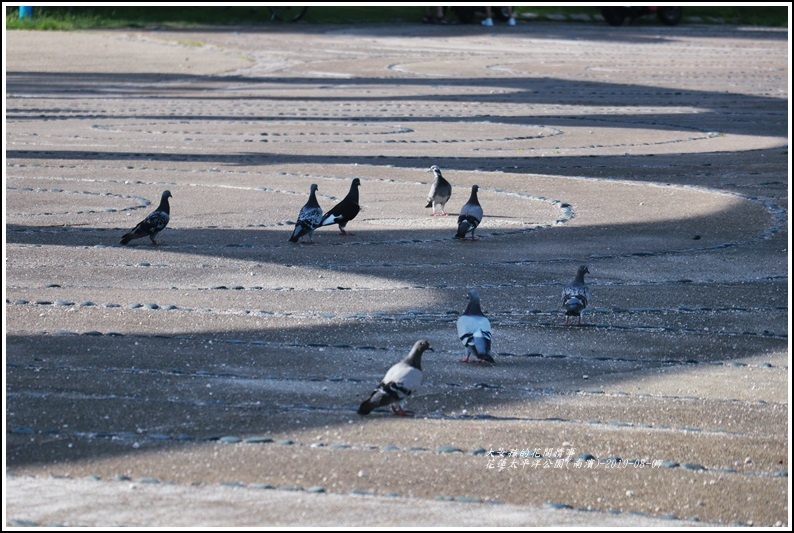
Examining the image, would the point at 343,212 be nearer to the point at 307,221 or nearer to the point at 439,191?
the point at 307,221

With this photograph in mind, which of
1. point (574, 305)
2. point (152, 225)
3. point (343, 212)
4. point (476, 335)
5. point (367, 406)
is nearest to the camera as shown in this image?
point (367, 406)

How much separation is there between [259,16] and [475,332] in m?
40.2

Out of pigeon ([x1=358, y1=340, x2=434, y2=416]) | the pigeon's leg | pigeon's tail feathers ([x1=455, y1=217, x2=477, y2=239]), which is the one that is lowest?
pigeon's tail feathers ([x1=455, y1=217, x2=477, y2=239])

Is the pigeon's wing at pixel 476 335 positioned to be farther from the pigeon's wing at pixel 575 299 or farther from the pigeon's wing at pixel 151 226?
the pigeon's wing at pixel 151 226

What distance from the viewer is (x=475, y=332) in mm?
8219

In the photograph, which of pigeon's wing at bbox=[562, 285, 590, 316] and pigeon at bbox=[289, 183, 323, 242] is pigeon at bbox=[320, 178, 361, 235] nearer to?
pigeon at bbox=[289, 183, 323, 242]

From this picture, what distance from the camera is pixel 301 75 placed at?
31000mm

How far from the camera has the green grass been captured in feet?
144

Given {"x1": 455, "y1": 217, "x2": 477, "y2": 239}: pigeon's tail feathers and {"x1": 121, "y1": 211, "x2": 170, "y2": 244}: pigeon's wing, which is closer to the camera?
{"x1": 121, "y1": 211, "x2": 170, "y2": 244}: pigeon's wing

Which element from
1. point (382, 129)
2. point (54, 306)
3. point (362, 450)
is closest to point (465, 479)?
point (362, 450)

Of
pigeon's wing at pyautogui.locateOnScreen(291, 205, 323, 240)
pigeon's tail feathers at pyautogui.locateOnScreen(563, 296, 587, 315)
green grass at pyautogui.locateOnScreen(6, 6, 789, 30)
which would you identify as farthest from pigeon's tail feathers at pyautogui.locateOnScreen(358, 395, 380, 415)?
green grass at pyautogui.locateOnScreen(6, 6, 789, 30)

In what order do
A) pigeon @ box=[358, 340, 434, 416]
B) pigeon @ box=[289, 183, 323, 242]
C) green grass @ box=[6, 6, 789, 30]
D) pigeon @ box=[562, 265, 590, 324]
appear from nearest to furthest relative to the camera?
pigeon @ box=[358, 340, 434, 416], pigeon @ box=[562, 265, 590, 324], pigeon @ box=[289, 183, 323, 242], green grass @ box=[6, 6, 789, 30]

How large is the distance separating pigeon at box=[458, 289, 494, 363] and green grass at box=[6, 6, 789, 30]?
36103 millimetres

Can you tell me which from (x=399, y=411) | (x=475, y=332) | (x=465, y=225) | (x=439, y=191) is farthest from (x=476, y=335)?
(x=439, y=191)
